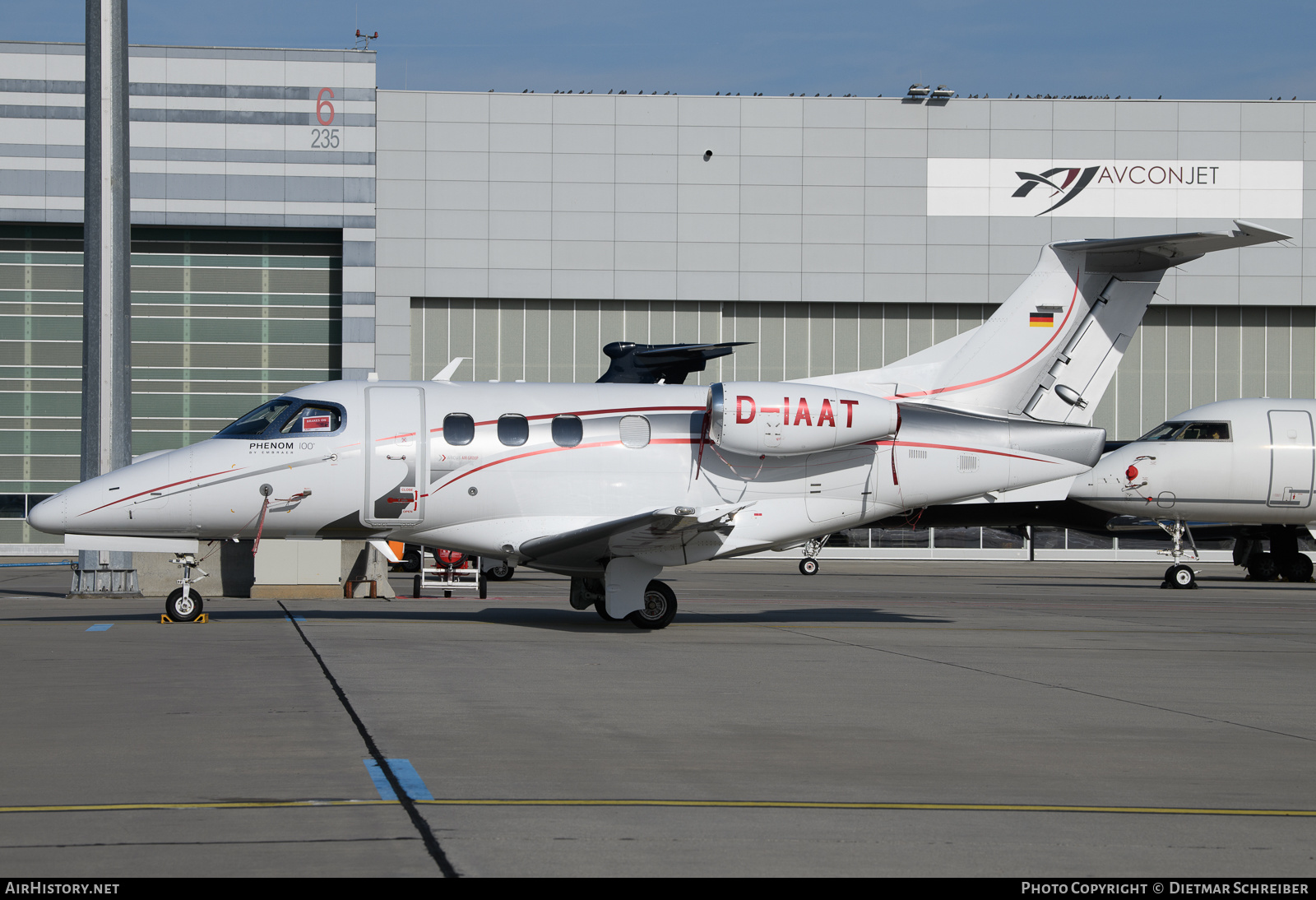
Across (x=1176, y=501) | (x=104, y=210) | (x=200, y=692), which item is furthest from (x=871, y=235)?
(x=200, y=692)

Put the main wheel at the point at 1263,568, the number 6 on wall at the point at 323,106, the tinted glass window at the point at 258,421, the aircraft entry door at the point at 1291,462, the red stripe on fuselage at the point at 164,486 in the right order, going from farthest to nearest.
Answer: the number 6 on wall at the point at 323,106 → the main wheel at the point at 1263,568 → the aircraft entry door at the point at 1291,462 → the tinted glass window at the point at 258,421 → the red stripe on fuselage at the point at 164,486

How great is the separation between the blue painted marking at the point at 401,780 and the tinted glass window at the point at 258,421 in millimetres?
9491

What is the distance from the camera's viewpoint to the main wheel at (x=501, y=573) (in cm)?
2823

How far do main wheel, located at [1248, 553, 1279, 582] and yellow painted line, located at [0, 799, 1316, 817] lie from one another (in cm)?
3005

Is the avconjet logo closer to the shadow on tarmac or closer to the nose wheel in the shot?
the nose wheel

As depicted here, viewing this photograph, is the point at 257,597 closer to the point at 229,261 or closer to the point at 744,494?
the point at 744,494

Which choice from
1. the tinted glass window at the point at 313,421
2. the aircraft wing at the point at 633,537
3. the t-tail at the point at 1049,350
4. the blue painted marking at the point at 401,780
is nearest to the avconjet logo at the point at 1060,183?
the t-tail at the point at 1049,350

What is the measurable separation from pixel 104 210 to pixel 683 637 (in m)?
14.3

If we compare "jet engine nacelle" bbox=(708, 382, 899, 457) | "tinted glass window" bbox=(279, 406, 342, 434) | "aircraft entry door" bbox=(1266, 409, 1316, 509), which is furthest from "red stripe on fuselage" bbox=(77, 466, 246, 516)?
"aircraft entry door" bbox=(1266, 409, 1316, 509)

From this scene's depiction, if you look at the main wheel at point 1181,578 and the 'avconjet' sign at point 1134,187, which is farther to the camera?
the 'avconjet' sign at point 1134,187

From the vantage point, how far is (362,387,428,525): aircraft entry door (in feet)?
50.2

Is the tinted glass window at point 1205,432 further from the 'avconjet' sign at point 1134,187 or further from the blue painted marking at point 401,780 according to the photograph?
the blue painted marking at point 401,780

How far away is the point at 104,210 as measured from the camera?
71.8 ft

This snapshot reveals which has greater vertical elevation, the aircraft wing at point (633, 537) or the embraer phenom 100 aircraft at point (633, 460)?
the embraer phenom 100 aircraft at point (633, 460)
